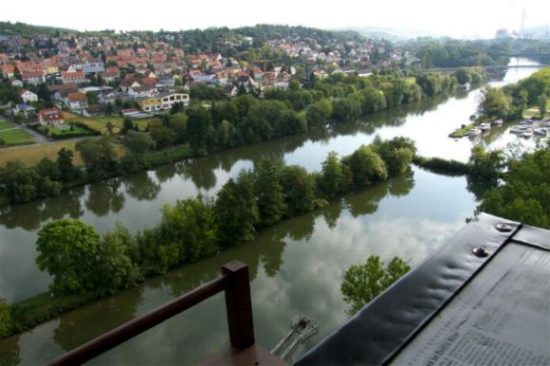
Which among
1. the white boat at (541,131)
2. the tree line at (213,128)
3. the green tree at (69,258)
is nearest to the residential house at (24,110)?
the tree line at (213,128)

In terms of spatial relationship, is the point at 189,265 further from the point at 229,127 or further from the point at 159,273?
the point at 229,127

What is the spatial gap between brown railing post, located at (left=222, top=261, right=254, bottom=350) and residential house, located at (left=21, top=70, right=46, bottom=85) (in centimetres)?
2261

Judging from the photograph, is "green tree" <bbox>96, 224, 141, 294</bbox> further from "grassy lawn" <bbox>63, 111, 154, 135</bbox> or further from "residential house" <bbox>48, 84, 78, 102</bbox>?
"residential house" <bbox>48, 84, 78, 102</bbox>

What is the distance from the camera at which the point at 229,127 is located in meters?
10.6

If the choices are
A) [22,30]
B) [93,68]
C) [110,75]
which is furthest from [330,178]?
[22,30]

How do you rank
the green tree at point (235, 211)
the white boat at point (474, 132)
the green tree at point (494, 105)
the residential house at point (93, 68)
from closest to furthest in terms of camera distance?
the green tree at point (235, 211), the white boat at point (474, 132), the green tree at point (494, 105), the residential house at point (93, 68)

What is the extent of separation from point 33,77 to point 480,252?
76.7 ft

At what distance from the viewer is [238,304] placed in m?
0.61

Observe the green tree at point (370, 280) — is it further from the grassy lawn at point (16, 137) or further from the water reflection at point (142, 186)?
the grassy lawn at point (16, 137)

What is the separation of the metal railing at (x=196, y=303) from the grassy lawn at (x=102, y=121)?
12001mm

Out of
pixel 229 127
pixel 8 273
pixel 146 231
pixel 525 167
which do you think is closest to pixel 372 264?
pixel 525 167

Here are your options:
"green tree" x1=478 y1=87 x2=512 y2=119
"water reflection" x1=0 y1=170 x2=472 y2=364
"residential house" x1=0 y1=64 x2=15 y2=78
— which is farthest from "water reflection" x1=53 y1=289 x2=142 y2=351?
"residential house" x1=0 y1=64 x2=15 y2=78

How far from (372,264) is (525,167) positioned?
270cm

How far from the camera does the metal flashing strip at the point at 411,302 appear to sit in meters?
0.50
